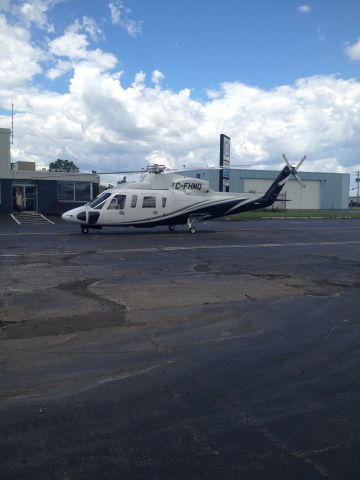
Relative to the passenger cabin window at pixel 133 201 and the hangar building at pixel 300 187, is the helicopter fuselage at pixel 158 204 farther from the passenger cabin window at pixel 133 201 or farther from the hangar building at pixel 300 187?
the hangar building at pixel 300 187

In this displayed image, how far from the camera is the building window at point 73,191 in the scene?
3756 centimetres

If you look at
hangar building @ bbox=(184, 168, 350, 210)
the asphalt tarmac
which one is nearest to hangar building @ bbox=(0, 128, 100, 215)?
the asphalt tarmac

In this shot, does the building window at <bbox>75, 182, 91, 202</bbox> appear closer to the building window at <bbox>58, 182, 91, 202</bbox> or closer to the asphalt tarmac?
the building window at <bbox>58, 182, 91, 202</bbox>

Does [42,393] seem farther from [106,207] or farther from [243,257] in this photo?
[106,207]

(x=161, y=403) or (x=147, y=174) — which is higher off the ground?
(x=147, y=174)

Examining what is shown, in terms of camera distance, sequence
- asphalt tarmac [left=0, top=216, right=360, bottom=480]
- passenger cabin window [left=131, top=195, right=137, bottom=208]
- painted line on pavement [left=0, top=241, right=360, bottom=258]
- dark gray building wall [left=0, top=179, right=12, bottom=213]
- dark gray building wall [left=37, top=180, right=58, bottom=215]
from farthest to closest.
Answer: dark gray building wall [left=37, top=180, right=58, bottom=215]
dark gray building wall [left=0, top=179, right=12, bottom=213]
passenger cabin window [left=131, top=195, right=137, bottom=208]
painted line on pavement [left=0, top=241, right=360, bottom=258]
asphalt tarmac [left=0, top=216, right=360, bottom=480]

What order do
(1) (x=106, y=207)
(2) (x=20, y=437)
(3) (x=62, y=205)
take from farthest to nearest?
(3) (x=62, y=205) → (1) (x=106, y=207) → (2) (x=20, y=437)

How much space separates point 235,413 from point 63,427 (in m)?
1.59

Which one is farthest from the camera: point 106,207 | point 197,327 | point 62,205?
point 62,205

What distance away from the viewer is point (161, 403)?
4332 millimetres

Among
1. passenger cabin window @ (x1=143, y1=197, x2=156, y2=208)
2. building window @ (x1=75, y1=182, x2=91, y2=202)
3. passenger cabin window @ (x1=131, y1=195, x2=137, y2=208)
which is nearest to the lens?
passenger cabin window @ (x1=131, y1=195, x2=137, y2=208)

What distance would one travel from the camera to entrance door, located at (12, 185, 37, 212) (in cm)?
3562

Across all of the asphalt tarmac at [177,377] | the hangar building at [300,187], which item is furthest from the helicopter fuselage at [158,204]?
the hangar building at [300,187]

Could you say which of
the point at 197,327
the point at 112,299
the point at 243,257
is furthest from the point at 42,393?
the point at 243,257
